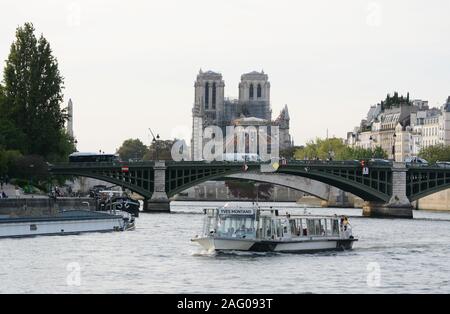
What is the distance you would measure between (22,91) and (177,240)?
41647mm

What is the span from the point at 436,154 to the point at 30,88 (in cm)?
7165

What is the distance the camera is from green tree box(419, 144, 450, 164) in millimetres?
170250

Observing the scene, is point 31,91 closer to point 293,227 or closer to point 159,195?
point 159,195

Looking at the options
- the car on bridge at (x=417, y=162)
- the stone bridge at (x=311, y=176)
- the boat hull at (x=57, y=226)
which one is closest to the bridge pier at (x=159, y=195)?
the stone bridge at (x=311, y=176)

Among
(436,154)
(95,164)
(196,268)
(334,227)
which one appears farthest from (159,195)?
(196,268)

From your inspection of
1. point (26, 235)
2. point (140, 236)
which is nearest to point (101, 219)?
point (140, 236)

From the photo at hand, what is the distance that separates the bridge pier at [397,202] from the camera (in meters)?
121

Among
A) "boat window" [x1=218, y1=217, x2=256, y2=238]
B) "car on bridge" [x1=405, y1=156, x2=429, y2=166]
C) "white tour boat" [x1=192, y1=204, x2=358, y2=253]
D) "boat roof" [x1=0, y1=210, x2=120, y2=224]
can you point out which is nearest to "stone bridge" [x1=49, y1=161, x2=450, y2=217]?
"car on bridge" [x1=405, y1=156, x2=429, y2=166]

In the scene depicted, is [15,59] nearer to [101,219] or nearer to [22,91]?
[22,91]

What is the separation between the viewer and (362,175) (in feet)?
404

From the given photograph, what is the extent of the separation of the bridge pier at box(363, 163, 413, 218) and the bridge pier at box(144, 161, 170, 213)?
56.0 ft

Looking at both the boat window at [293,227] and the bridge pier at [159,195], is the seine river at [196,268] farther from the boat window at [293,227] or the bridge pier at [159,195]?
the bridge pier at [159,195]

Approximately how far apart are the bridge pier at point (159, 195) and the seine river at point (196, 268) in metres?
43.9

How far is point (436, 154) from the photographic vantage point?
17238 centimetres
